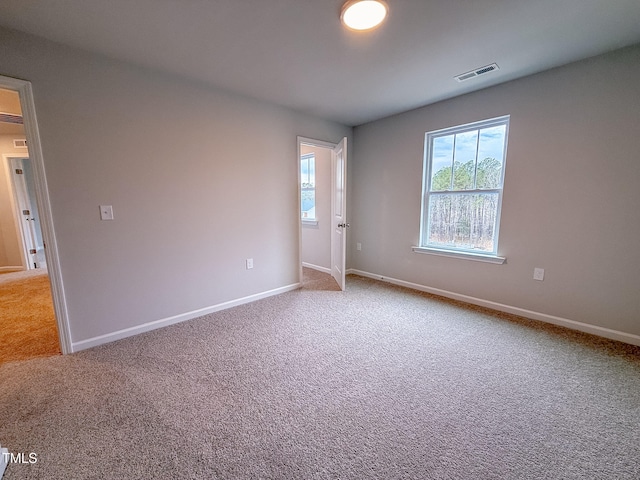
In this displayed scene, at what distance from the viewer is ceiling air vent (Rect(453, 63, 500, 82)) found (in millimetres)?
2312

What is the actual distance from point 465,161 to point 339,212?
5.65ft

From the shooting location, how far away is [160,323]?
99.6 inches

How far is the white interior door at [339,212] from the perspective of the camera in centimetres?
341

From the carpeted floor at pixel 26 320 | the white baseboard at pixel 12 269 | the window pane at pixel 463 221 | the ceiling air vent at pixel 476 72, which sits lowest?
the carpeted floor at pixel 26 320

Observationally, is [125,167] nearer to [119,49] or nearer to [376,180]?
[119,49]

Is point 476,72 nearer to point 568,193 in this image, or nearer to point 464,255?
point 568,193

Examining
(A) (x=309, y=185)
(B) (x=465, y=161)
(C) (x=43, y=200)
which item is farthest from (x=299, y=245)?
(C) (x=43, y=200)

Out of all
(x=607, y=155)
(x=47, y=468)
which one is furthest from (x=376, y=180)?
(x=47, y=468)

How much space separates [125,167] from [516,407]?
3411mm

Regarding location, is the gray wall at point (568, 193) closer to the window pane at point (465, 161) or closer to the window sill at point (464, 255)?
the window sill at point (464, 255)

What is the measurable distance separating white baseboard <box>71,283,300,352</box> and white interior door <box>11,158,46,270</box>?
4102 mm

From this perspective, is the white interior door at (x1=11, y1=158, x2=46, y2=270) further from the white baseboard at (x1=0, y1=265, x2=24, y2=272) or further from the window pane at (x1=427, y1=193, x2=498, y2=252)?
the window pane at (x1=427, y1=193, x2=498, y2=252)

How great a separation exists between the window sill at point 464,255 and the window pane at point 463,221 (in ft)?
0.35

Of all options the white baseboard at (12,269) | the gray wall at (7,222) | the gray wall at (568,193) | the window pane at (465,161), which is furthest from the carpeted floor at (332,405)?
the gray wall at (7,222)
